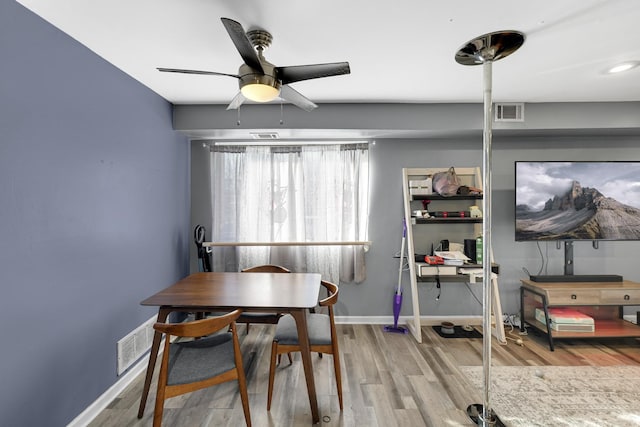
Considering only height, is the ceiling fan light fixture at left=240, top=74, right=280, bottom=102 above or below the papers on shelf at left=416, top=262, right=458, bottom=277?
above

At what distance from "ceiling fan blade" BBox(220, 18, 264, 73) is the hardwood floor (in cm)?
215

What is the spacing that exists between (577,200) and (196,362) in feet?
12.6

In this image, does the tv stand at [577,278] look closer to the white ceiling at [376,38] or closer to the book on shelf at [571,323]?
the book on shelf at [571,323]

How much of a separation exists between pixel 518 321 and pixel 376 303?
5.25 ft

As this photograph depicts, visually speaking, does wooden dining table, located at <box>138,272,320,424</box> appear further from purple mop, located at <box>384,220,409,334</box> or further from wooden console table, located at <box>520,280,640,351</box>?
wooden console table, located at <box>520,280,640,351</box>

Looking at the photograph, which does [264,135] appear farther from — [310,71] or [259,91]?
[310,71]

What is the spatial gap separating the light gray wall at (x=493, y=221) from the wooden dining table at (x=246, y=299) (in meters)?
1.34

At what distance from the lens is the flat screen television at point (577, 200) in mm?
3244

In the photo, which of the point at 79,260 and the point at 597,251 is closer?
the point at 79,260

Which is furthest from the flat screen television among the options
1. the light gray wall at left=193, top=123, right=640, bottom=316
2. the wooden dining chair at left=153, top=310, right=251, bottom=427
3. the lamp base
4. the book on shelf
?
the wooden dining chair at left=153, top=310, right=251, bottom=427

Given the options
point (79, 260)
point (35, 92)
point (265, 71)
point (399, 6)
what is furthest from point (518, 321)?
point (35, 92)

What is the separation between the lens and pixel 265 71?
1.73 meters

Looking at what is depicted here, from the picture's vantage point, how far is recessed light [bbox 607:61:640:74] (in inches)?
90.1

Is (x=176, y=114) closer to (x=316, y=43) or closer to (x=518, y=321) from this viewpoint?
(x=316, y=43)
